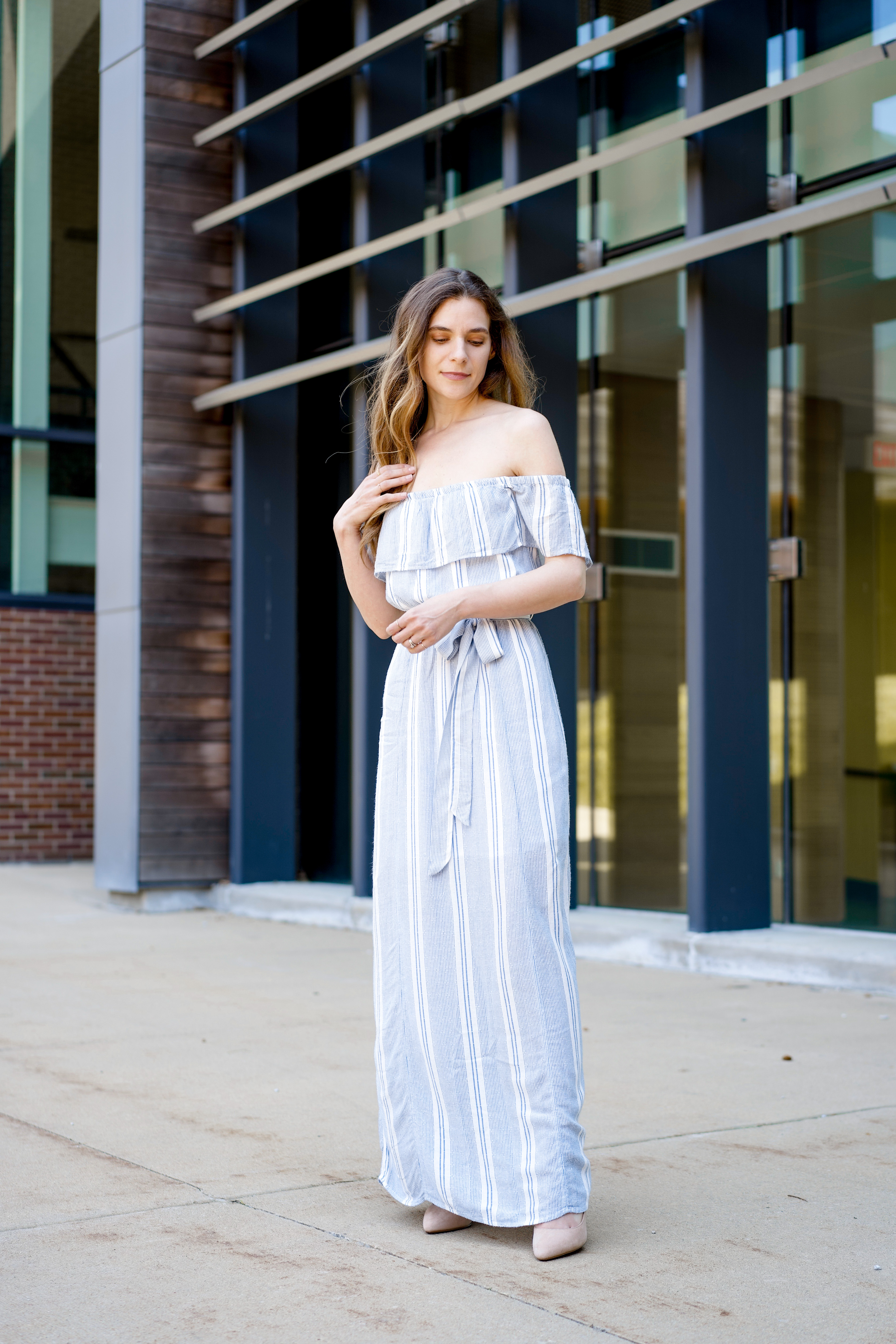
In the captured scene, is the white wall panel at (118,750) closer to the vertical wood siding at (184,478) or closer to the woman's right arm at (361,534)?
the vertical wood siding at (184,478)

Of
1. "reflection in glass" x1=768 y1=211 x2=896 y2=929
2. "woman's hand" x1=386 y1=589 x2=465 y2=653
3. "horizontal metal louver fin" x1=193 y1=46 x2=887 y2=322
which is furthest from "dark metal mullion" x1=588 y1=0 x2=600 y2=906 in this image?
"woman's hand" x1=386 y1=589 x2=465 y2=653

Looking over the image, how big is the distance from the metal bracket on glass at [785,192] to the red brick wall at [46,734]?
6937 mm

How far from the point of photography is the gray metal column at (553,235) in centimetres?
759

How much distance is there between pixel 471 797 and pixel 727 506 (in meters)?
4.09

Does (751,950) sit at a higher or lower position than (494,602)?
lower

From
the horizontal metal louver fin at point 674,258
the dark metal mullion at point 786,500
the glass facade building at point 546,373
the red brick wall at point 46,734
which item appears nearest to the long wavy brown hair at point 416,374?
the horizontal metal louver fin at point 674,258

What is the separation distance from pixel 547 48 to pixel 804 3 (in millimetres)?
1313

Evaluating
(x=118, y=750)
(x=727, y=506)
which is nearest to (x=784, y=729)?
(x=727, y=506)

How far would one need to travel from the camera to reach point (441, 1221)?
287 cm

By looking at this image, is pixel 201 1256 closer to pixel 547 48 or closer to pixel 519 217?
pixel 519 217

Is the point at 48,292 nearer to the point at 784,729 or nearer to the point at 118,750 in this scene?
the point at 118,750

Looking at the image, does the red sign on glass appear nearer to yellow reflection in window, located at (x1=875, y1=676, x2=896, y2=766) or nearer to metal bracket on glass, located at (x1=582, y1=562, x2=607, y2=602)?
yellow reflection in window, located at (x1=875, y1=676, x2=896, y2=766)

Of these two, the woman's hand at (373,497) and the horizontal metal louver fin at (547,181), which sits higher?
the horizontal metal louver fin at (547,181)

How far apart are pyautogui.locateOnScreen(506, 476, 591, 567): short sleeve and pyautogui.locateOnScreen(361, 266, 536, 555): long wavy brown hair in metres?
0.25
